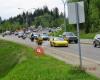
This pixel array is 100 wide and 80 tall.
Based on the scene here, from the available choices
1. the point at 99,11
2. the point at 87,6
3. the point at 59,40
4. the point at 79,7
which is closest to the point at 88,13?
the point at 87,6

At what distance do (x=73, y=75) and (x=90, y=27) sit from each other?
7485cm

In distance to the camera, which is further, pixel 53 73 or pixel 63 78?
pixel 53 73

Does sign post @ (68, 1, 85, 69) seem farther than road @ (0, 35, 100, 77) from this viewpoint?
No

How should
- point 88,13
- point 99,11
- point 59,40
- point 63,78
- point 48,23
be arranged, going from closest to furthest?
point 63,78 → point 59,40 → point 99,11 → point 88,13 → point 48,23

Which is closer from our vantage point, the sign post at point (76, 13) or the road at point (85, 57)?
the sign post at point (76, 13)

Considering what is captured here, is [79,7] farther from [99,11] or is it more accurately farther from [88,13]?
[88,13]

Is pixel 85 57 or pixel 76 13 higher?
pixel 76 13

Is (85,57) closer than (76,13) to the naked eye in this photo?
No

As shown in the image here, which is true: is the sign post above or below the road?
above

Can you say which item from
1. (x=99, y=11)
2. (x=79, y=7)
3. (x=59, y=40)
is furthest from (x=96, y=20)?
(x=79, y=7)

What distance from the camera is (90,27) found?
300 feet

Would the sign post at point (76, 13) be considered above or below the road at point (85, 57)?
above

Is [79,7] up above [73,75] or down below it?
above

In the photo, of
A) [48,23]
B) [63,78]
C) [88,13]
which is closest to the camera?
[63,78]
